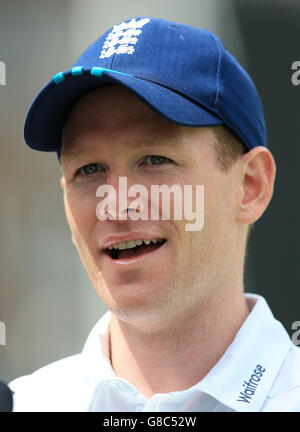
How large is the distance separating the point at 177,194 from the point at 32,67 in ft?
10.4

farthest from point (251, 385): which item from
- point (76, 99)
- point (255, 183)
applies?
point (76, 99)

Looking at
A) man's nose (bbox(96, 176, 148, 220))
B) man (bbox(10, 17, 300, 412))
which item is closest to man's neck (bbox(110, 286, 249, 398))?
man (bbox(10, 17, 300, 412))

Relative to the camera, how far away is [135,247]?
70.6 inches

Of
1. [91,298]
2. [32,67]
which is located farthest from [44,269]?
[32,67]

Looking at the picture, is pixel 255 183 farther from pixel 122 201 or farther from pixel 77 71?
pixel 77 71

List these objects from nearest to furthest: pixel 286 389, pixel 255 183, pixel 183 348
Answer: pixel 286 389 < pixel 183 348 < pixel 255 183

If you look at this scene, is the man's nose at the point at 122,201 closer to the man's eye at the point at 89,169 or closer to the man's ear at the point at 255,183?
the man's eye at the point at 89,169

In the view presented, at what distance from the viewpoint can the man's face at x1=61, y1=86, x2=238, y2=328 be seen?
1729mm

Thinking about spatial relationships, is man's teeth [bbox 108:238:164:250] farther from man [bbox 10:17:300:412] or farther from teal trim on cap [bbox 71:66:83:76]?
teal trim on cap [bbox 71:66:83:76]

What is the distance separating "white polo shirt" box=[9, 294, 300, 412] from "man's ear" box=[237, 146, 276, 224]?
0.30m

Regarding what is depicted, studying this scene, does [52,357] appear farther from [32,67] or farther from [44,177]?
[32,67]

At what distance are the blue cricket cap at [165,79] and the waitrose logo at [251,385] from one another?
702mm

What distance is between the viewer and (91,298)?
4531 millimetres

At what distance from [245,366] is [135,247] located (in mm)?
480
